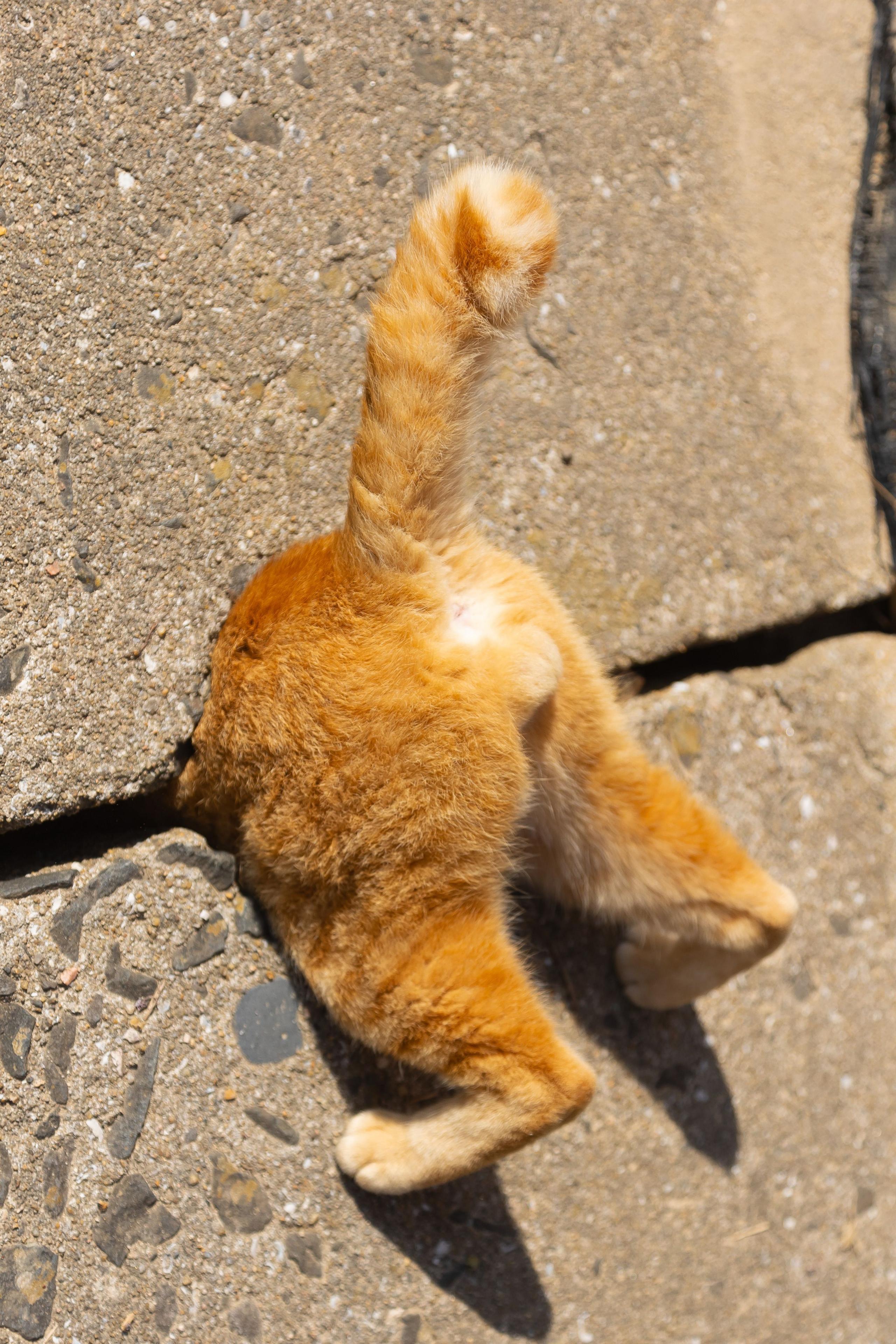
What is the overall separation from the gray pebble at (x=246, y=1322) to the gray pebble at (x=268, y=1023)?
39cm

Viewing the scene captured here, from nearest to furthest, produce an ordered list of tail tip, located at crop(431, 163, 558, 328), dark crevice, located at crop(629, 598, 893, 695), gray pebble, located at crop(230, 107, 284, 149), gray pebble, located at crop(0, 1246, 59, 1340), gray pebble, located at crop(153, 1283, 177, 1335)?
tail tip, located at crop(431, 163, 558, 328) < gray pebble, located at crop(0, 1246, 59, 1340) < gray pebble, located at crop(153, 1283, 177, 1335) < gray pebble, located at crop(230, 107, 284, 149) < dark crevice, located at crop(629, 598, 893, 695)

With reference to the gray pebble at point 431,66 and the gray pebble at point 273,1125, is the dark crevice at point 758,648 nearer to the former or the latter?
the gray pebble at point 273,1125

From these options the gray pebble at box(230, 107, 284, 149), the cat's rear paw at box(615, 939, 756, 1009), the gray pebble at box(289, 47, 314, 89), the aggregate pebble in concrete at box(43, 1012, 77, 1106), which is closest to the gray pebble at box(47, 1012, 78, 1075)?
the aggregate pebble in concrete at box(43, 1012, 77, 1106)

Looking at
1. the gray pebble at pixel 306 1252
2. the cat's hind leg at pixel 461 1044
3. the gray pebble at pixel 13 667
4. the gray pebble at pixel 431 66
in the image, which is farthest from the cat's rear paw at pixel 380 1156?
the gray pebble at pixel 431 66

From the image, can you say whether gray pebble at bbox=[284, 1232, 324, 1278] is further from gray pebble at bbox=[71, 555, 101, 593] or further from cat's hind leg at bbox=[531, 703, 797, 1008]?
gray pebble at bbox=[71, 555, 101, 593]

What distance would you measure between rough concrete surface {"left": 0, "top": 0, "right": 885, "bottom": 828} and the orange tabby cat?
0.16 meters

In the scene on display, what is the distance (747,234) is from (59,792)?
2.22 metres

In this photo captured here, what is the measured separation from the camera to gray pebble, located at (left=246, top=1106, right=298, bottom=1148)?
185cm

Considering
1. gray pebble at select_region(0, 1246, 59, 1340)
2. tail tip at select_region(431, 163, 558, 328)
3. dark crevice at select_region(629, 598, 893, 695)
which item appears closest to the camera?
tail tip at select_region(431, 163, 558, 328)

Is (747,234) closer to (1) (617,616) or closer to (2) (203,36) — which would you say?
(1) (617,616)

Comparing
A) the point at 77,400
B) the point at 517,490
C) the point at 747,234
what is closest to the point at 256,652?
the point at 77,400

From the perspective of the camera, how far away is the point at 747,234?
2719 mm

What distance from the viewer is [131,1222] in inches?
66.8

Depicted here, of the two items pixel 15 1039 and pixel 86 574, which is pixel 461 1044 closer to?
pixel 15 1039
